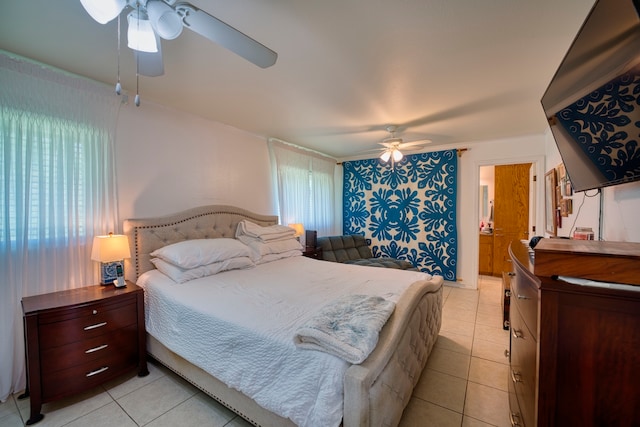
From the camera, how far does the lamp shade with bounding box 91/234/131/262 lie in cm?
205

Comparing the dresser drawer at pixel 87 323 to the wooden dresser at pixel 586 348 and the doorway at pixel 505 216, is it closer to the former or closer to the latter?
the wooden dresser at pixel 586 348

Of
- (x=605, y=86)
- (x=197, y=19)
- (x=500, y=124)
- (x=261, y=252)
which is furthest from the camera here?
(x=500, y=124)

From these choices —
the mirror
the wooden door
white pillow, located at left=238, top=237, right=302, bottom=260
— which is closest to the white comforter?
white pillow, located at left=238, top=237, right=302, bottom=260

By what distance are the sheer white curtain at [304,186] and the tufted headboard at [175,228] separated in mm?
766

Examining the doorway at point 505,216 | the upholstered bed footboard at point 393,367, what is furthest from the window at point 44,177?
the doorway at point 505,216

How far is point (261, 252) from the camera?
9.89 feet

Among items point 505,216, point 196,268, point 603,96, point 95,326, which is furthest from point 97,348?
point 505,216

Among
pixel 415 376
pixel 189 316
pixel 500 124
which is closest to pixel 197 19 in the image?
pixel 189 316

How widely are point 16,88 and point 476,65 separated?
3.41 m

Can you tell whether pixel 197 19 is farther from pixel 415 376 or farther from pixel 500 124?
pixel 500 124

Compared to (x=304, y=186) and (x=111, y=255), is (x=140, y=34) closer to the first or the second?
(x=111, y=255)

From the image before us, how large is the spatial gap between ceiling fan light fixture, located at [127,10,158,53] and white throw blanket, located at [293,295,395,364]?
65.0 inches

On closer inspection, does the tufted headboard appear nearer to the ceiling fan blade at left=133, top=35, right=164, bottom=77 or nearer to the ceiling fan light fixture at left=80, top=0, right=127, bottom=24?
the ceiling fan blade at left=133, top=35, right=164, bottom=77

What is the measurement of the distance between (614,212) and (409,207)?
3.17 metres
